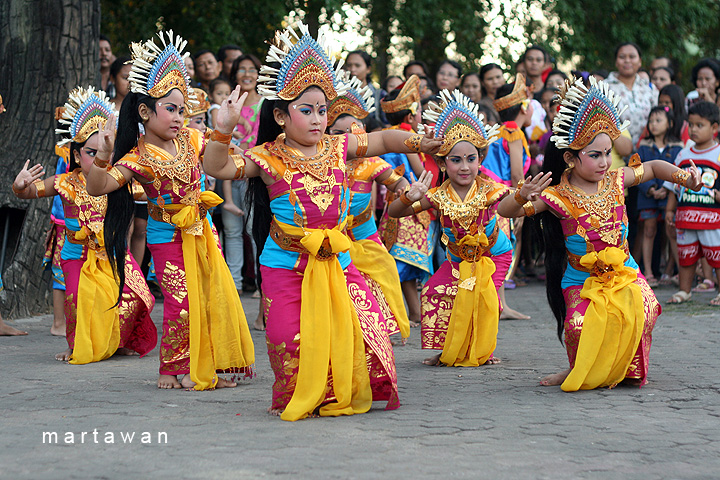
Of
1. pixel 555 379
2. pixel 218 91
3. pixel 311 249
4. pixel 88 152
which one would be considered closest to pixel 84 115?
pixel 88 152

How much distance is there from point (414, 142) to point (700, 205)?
5.31m

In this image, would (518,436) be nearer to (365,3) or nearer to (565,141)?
(565,141)

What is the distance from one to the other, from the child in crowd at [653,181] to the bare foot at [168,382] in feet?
21.2

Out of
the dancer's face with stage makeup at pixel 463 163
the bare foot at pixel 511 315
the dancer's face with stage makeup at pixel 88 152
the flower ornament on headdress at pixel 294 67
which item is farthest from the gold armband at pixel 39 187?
the bare foot at pixel 511 315

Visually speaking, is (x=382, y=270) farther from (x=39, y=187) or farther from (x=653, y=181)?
(x=653, y=181)

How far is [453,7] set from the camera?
15.2 meters

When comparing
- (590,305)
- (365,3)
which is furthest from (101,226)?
(365,3)

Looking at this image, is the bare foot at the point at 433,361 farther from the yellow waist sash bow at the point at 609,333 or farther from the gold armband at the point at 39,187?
the gold armband at the point at 39,187

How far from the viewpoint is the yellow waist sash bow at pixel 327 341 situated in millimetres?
4547

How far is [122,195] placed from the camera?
571cm

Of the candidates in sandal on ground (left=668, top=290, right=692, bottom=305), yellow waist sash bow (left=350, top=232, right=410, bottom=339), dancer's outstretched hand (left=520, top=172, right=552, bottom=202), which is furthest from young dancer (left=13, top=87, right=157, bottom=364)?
sandal on ground (left=668, top=290, right=692, bottom=305)

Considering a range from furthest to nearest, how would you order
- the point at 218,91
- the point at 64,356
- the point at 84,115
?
1. the point at 218,91
2. the point at 84,115
3. the point at 64,356

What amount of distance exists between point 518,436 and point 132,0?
1187cm

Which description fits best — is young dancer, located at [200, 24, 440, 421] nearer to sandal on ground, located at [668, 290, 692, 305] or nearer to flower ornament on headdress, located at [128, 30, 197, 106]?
flower ornament on headdress, located at [128, 30, 197, 106]
